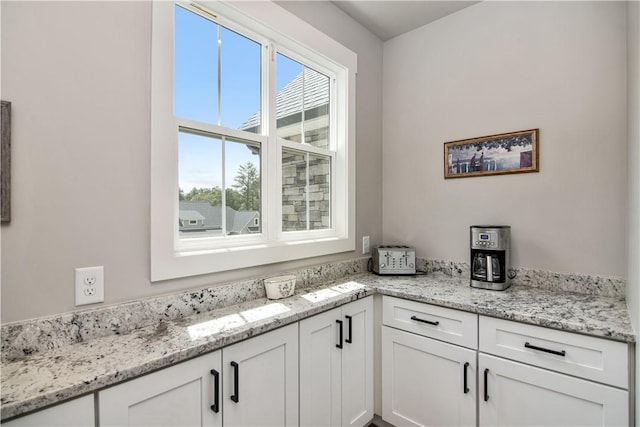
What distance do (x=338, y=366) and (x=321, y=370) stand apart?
0.14 m

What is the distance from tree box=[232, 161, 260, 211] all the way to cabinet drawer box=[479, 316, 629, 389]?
1.32 metres

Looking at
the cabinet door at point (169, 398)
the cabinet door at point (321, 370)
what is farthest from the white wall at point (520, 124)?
the cabinet door at point (169, 398)

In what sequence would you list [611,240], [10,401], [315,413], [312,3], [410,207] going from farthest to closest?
[410,207] → [312,3] → [611,240] → [315,413] → [10,401]

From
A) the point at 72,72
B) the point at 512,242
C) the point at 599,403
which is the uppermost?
the point at 72,72

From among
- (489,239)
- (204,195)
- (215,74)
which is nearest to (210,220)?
(204,195)

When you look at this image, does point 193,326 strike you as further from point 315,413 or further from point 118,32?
point 118,32

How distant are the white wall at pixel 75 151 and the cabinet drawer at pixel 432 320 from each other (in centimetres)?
113

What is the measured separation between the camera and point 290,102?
78.3 inches

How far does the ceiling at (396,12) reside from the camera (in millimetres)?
2115

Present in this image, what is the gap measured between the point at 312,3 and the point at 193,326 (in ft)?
6.44

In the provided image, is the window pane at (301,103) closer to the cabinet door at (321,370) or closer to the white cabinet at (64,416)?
the cabinet door at (321,370)

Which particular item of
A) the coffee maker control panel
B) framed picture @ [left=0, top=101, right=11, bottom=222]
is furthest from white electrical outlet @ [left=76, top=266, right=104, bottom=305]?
the coffee maker control panel

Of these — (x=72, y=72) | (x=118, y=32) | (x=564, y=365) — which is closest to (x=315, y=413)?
(x=564, y=365)

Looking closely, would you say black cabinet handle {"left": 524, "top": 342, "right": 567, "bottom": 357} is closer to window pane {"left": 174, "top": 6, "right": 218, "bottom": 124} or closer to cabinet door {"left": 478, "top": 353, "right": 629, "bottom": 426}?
cabinet door {"left": 478, "top": 353, "right": 629, "bottom": 426}
